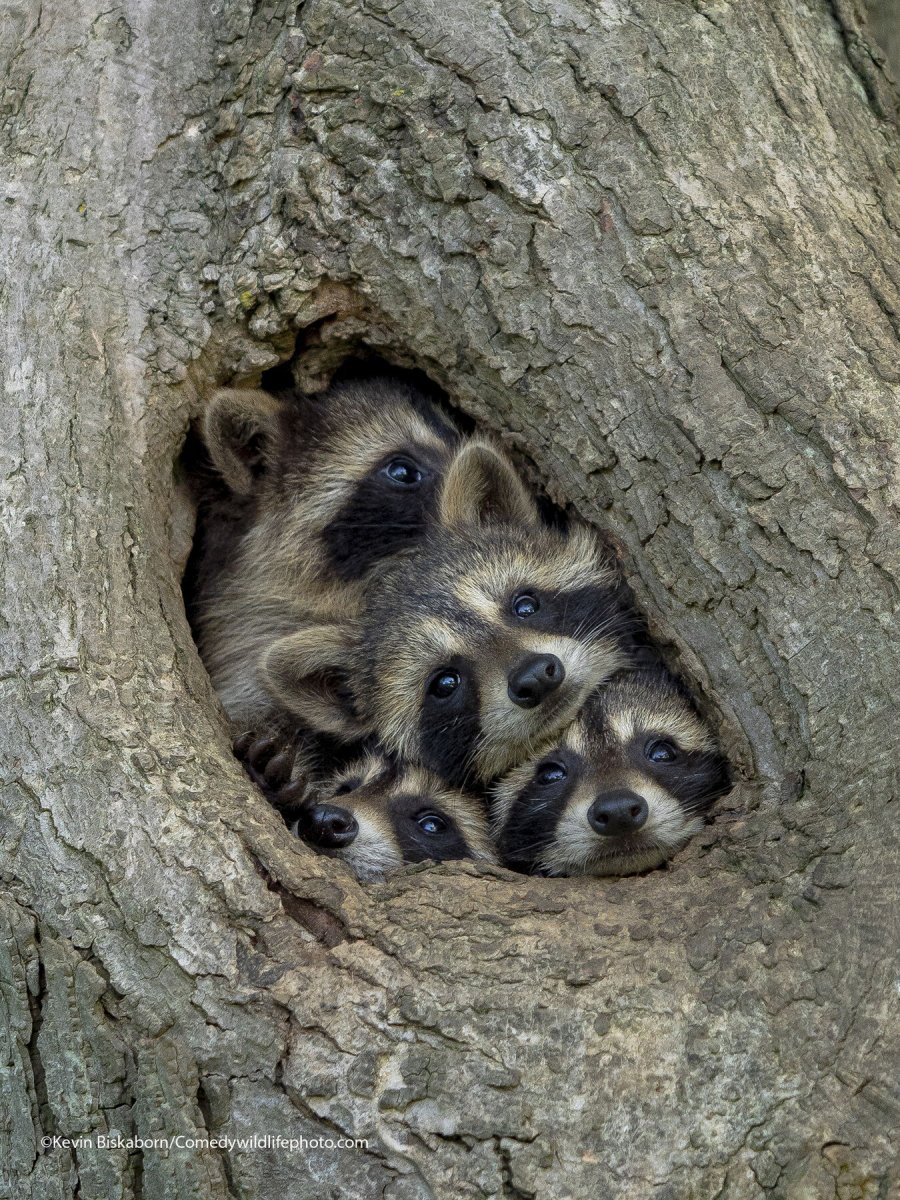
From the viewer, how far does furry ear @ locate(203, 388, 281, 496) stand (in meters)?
4.08

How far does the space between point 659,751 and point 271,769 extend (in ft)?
4.03

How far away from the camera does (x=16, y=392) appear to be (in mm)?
3441

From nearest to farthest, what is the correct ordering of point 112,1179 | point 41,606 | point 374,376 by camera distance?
1. point 112,1179
2. point 41,606
3. point 374,376

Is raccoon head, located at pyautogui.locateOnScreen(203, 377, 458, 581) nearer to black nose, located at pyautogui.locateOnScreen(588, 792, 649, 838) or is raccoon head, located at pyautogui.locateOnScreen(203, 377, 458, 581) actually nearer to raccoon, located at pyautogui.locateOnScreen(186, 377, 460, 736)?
raccoon, located at pyautogui.locateOnScreen(186, 377, 460, 736)

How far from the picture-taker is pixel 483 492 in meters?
4.19

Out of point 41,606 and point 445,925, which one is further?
point 41,606

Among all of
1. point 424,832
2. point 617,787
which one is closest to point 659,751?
point 617,787

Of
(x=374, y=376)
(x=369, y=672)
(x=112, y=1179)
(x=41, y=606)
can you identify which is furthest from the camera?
(x=374, y=376)

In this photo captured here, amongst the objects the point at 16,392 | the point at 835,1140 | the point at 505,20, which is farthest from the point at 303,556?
the point at 835,1140

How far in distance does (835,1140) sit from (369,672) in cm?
222

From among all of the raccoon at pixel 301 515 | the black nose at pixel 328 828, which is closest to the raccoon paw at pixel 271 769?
the black nose at pixel 328 828

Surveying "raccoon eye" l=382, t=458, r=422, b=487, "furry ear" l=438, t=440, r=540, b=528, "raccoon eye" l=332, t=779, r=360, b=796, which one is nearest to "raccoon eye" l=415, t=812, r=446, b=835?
"raccoon eye" l=332, t=779, r=360, b=796

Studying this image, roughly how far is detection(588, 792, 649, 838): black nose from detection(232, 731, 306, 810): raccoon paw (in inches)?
39.5

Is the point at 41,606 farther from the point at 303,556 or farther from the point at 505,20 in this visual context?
the point at 505,20
